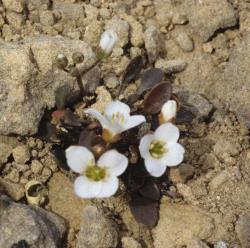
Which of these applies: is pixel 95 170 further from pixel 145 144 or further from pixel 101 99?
pixel 101 99

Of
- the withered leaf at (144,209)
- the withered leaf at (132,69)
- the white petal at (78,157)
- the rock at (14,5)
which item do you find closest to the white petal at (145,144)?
the white petal at (78,157)

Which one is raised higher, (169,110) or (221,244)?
(169,110)

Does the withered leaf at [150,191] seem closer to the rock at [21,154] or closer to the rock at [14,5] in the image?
the rock at [21,154]

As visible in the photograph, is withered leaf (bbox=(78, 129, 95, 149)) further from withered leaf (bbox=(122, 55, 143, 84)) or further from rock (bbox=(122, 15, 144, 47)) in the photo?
rock (bbox=(122, 15, 144, 47))

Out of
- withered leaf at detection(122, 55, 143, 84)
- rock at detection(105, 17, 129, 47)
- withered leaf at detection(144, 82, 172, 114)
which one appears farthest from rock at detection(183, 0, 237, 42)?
withered leaf at detection(144, 82, 172, 114)

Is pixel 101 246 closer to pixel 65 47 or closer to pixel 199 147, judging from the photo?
pixel 199 147

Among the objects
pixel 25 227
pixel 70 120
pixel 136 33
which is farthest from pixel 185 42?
pixel 25 227

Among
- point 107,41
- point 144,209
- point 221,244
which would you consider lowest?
point 221,244
